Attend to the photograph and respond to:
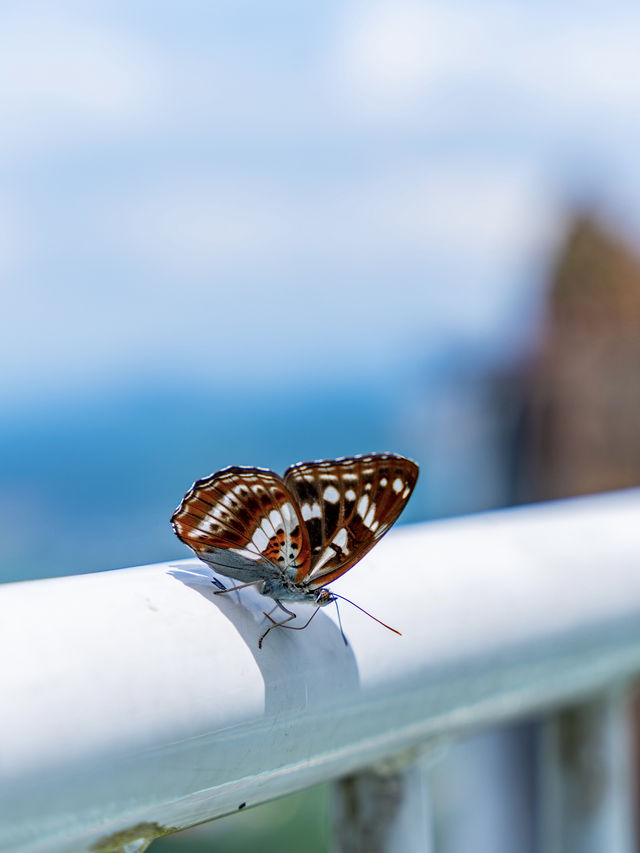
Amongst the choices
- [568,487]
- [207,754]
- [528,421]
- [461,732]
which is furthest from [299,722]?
[528,421]

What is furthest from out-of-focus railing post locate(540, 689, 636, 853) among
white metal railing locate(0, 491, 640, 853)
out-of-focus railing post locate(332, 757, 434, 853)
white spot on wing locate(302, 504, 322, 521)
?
white spot on wing locate(302, 504, 322, 521)

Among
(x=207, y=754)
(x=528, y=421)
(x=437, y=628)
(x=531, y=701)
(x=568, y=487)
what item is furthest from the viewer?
(x=528, y=421)

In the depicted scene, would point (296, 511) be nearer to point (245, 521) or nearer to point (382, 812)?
point (245, 521)

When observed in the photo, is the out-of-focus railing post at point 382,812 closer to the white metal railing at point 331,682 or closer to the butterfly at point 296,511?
the white metal railing at point 331,682

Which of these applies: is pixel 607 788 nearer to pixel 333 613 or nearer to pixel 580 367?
pixel 333 613

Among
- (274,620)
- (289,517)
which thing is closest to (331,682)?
(274,620)

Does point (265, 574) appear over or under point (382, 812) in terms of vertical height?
over
